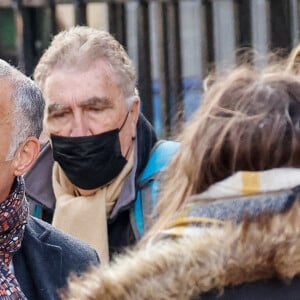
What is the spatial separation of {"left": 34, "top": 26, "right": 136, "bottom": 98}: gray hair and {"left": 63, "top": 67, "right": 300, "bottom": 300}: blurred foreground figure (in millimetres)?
2058

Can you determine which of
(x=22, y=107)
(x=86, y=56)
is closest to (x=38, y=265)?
(x=22, y=107)

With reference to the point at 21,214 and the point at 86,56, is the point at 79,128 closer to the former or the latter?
the point at 86,56

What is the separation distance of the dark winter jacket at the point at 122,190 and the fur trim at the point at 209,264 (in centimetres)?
206

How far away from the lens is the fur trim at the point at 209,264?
84.4 inches

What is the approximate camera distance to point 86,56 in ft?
14.6

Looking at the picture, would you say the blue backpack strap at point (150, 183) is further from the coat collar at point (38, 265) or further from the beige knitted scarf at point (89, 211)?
the coat collar at point (38, 265)

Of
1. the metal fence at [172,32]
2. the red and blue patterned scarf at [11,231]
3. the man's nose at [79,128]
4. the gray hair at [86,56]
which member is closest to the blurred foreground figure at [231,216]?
the red and blue patterned scarf at [11,231]

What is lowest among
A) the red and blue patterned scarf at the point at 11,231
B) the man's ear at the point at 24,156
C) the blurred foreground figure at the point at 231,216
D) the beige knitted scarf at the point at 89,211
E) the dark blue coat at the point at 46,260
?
the beige knitted scarf at the point at 89,211

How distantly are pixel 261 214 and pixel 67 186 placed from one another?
7.81 feet

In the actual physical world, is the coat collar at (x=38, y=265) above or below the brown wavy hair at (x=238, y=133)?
below

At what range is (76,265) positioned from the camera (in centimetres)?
351

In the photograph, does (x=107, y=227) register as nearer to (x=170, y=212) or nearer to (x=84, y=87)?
(x=84, y=87)

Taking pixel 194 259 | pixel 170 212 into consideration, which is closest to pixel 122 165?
pixel 170 212

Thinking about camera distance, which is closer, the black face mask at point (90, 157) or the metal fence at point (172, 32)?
the black face mask at point (90, 157)
